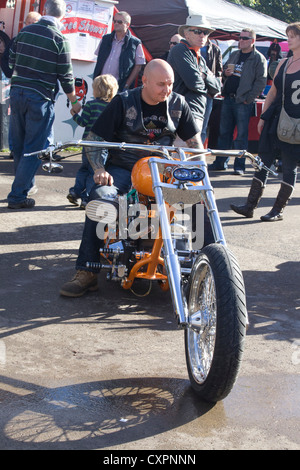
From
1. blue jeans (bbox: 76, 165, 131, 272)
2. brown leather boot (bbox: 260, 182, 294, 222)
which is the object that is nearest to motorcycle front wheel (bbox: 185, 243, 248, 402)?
blue jeans (bbox: 76, 165, 131, 272)

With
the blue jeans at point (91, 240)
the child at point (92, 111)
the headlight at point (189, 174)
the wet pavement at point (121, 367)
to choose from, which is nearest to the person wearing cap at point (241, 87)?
the child at point (92, 111)

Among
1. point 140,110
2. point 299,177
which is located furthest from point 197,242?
point 299,177

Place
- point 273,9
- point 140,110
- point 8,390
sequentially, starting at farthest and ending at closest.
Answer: point 273,9 < point 140,110 < point 8,390

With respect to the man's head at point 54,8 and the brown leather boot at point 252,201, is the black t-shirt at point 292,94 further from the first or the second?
the man's head at point 54,8

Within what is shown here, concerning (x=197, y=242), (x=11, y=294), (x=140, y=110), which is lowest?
(x=11, y=294)

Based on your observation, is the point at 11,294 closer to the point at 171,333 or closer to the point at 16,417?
the point at 171,333

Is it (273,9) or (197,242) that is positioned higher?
(273,9)

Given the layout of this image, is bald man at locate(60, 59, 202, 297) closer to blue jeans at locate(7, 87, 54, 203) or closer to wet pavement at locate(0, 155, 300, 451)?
wet pavement at locate(0, 155, 300, 451)

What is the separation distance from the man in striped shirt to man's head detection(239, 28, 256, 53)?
12.8ft

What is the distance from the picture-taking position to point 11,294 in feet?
15.8

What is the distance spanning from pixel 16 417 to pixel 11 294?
1812 mm

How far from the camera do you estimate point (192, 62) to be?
25.3ft

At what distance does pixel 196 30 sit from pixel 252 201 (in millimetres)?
1981
